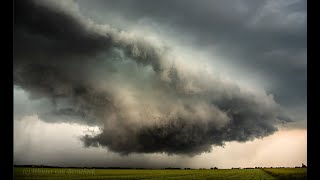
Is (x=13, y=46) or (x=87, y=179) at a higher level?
(x=13, y=46)

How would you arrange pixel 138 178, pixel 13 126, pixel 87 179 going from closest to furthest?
1. pixel 13 126
2. pixel 87 179
3. pixel 138 178

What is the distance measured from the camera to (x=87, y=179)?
73.5ft

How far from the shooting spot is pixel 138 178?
24406 mm
